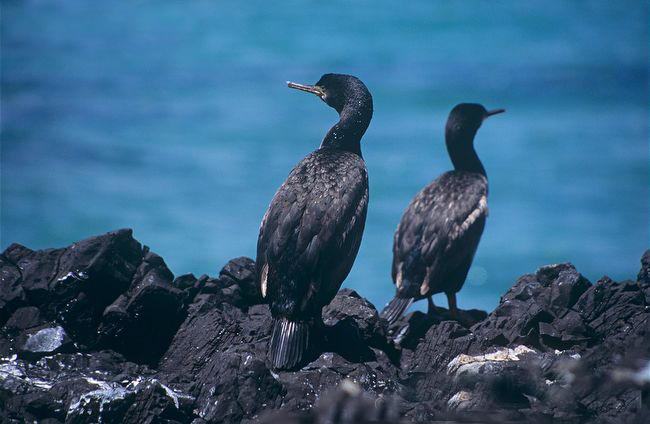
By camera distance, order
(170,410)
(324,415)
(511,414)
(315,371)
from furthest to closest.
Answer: (315,371) → (170,410) → (511,414) → (324,415)

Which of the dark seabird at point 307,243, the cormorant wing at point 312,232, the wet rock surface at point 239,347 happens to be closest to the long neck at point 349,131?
the dark seabird at point 307,243

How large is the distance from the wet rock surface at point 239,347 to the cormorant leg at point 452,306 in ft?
3.18

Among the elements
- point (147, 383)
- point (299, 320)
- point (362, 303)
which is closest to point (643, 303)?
point (362, 303)

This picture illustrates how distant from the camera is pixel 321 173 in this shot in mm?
7277

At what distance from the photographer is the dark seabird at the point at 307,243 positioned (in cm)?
647

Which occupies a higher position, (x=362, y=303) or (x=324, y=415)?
(x=362, y=303)

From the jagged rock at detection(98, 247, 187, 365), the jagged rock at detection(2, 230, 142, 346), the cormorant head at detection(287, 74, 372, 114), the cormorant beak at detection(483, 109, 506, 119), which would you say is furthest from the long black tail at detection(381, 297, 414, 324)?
the cormorant beak at detection(483, 109, 506, 119)

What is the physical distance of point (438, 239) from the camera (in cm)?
882

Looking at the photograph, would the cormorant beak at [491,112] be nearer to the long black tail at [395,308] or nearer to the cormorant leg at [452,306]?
the cormorant leg at [452,306]

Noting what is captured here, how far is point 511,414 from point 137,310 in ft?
11.5

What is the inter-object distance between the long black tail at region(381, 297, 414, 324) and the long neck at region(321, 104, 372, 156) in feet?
5.59

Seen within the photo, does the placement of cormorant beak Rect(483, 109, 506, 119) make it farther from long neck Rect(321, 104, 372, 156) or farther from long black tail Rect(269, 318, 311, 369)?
long black tail Rect(269, 318, 311, 369)

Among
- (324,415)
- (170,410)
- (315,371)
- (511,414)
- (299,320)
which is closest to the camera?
(324,415)

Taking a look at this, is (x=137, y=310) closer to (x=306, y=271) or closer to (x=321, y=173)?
(x=306, y=271)
